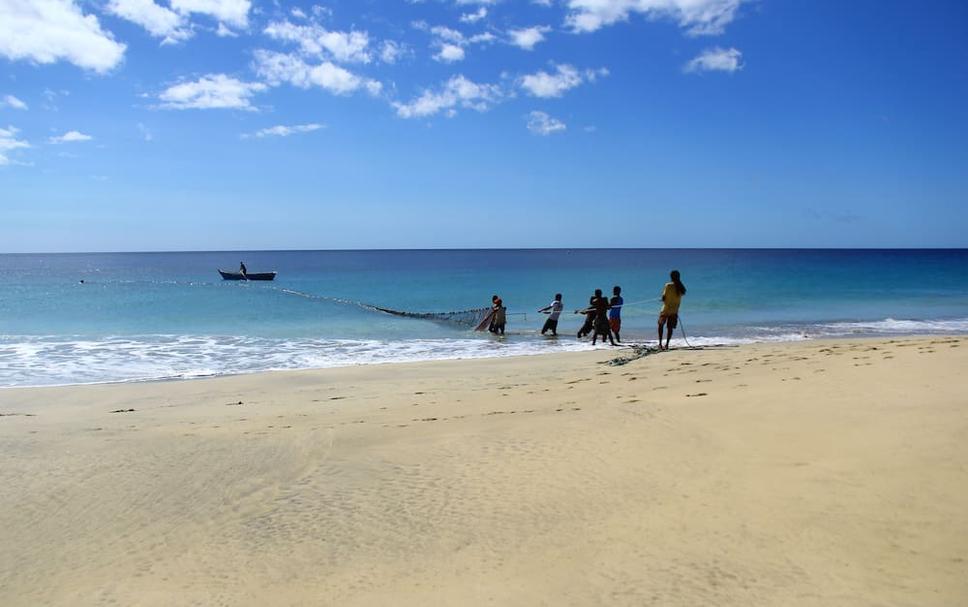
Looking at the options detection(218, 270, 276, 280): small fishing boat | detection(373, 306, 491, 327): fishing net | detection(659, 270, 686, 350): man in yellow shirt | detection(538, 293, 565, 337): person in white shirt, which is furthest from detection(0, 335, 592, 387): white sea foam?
detection(218, 270, 276, 280): small fishing boat

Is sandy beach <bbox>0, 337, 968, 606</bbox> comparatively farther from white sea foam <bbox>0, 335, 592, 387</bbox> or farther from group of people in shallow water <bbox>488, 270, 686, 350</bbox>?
group of people in shallow water <bbox>488, 270, 686, 350</bbox>

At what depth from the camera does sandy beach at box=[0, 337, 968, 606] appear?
11.6 ft

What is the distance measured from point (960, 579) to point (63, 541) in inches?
216

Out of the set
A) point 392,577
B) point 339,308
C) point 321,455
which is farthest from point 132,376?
point 339,308

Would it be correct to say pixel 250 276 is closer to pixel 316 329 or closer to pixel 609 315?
pixel 316 329

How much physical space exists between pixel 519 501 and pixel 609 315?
13.2 m

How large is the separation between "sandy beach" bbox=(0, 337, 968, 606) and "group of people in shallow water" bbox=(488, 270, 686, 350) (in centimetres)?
572

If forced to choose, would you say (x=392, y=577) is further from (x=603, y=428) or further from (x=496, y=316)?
(x=496, y=316)

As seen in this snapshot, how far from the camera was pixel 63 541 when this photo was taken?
442cm

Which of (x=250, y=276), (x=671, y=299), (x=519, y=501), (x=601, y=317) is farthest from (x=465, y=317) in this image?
(x=250, y=276)

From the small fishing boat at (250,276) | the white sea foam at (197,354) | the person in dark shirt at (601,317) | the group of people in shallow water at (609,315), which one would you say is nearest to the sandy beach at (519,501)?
the white sea foam at (197,354)

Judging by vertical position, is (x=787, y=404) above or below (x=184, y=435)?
above

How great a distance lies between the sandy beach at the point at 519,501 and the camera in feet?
11.6

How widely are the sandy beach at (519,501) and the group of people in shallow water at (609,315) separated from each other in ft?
18.8
